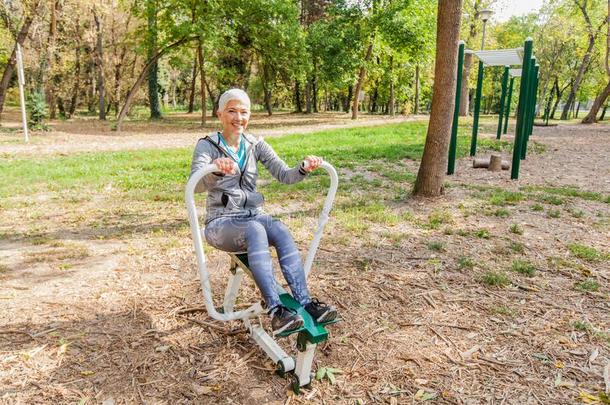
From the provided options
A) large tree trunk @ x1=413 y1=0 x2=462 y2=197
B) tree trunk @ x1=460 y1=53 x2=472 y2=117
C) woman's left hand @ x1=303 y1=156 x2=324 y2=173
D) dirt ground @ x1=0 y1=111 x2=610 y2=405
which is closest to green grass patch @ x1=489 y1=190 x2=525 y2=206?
dirt ground @ x1=0 y1=111 x2=610 y2=405

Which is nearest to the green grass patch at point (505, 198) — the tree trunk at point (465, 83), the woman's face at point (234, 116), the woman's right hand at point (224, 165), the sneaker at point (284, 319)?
the woman's face at point (234, 116)

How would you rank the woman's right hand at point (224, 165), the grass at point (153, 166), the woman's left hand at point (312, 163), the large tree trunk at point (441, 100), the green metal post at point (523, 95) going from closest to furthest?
the woman's right hand at point (224, 165), the woman's left hand at point (312, 163), the large tree trunk at point (441, 100), the grass at point (153, 166), the green metal post at point (523, 95)

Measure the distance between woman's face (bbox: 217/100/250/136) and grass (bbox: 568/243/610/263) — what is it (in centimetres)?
381

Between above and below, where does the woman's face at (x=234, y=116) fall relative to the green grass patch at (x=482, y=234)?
above

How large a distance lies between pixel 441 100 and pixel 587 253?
2.85m

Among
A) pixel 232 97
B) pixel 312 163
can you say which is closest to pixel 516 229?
pixel 312 163

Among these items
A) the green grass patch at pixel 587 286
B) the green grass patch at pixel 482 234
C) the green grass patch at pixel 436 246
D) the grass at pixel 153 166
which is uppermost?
the grass at pixel 153 166

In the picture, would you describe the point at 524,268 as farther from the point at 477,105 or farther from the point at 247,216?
the point at 477,105

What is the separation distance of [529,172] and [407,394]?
8.17 m

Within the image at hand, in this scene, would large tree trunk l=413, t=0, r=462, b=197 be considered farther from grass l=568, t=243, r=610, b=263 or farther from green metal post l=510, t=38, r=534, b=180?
green metal post l=510, t=38, r=534, b=180

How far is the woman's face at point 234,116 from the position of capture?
293cm

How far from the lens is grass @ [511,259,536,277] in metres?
4.18

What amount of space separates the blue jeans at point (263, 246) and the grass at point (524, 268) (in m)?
2.49

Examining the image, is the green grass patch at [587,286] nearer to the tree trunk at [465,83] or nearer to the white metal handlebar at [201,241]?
the white metal handlebar at [201,241]
